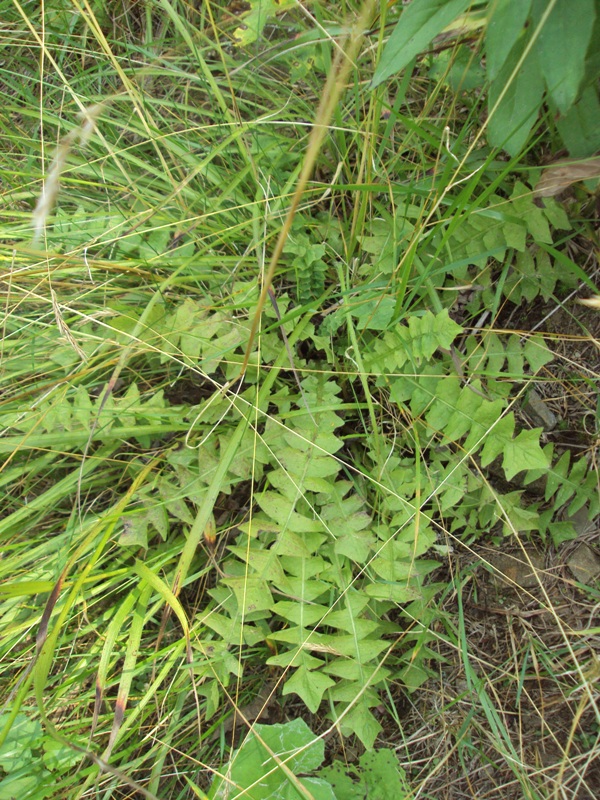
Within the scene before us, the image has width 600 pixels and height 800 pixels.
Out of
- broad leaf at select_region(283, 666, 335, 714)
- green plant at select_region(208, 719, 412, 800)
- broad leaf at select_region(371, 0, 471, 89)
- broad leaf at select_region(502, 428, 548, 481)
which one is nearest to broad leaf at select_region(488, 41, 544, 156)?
broad leaf at select_region(371, 0, 471, 89)

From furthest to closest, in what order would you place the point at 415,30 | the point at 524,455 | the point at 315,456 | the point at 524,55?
the point at 315,456 → the point at 524,455 → the point at 415,30 → the point at 524,55

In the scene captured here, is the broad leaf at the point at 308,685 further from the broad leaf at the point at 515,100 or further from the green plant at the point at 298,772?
the broad leaf at the point at 515,100

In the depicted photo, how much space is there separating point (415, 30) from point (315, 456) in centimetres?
92

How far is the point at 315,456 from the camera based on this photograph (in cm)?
144

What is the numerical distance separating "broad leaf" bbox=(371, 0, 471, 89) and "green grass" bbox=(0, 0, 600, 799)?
256 millimetres

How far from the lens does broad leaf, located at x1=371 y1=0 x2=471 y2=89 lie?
1052 mm

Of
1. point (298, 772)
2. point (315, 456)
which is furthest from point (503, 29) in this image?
point (298, 772)

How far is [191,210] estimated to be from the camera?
171 cm

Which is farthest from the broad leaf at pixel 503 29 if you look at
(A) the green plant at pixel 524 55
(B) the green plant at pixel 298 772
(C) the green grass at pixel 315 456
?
(B) the green plant at pixel 298 772

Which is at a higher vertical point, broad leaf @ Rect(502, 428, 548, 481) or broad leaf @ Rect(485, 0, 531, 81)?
broad leaf @ Rect(485, 0, 531, 81)

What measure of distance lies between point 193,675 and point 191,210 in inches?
51.0

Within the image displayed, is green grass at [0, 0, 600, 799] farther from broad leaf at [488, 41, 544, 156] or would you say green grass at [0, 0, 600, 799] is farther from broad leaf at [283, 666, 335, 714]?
broad leaf at [488, 41, 544, 156]

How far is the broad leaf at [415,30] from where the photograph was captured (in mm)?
1052

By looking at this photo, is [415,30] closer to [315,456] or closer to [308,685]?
[315,456]
